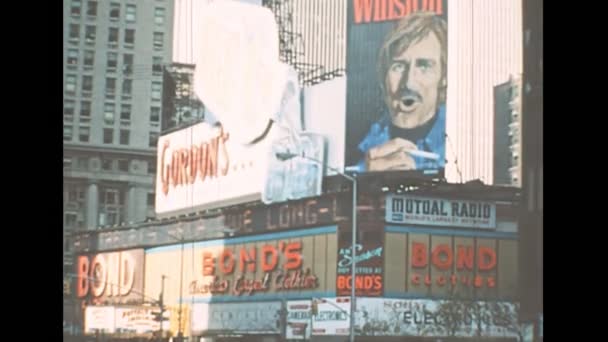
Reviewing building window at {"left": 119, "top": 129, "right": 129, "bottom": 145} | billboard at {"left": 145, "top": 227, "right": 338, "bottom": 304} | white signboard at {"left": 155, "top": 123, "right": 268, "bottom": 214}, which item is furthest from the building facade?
billboard at {"left": 145, "top": 227, "right": 338, "bottom": 304}

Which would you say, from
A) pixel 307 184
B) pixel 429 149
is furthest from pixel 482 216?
pixel 307 184

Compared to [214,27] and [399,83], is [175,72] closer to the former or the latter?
[214,27]

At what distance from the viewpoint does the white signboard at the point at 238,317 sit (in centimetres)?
1262

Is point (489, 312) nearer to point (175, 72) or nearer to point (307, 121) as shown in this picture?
point (307, 121)

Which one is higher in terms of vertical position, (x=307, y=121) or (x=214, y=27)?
(x=214, y=27)

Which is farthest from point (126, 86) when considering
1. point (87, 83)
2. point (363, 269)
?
point (363, 269)

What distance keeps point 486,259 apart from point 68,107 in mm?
4231

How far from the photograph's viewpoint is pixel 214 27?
13125 mm

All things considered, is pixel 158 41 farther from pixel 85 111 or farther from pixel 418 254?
pixel 418 254

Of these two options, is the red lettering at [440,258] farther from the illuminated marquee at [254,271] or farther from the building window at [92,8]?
the building window at [92,8]
